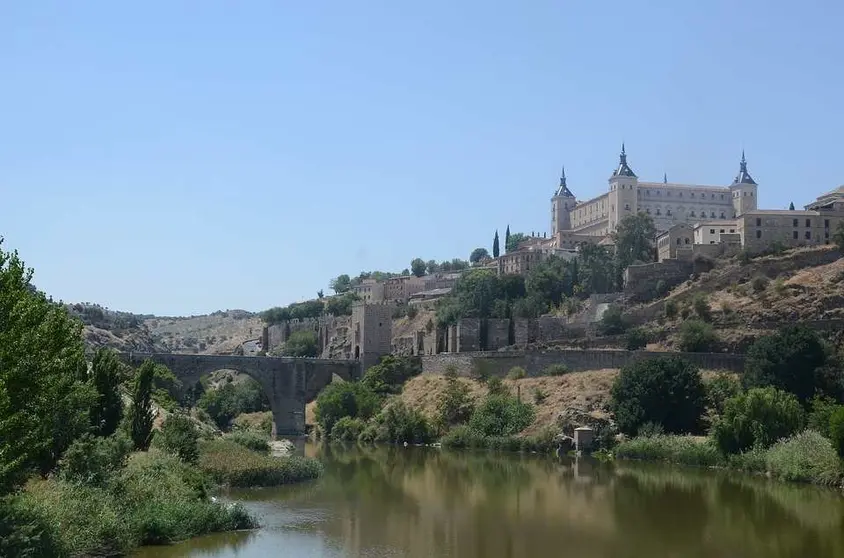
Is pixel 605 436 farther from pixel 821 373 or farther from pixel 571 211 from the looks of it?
pixel 571 211

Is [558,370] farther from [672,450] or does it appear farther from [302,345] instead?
[302,345]

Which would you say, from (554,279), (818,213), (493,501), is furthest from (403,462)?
(818,213)

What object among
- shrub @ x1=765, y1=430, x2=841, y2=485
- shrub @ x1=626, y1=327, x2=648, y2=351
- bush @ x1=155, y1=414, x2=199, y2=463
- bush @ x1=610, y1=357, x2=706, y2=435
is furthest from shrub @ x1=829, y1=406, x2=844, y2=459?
shrub @ x1=626, y1=327, x2=648, y2=351

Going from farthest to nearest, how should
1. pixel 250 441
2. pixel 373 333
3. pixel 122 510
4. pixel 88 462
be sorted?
pixel 373 333 < pixel 250 441 < pixel 88 462 < pixel 122 510

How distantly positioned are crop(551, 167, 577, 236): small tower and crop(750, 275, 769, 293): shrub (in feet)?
157

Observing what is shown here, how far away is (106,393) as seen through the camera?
33.1 meters

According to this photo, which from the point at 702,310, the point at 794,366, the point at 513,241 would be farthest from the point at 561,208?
the point at 794,366

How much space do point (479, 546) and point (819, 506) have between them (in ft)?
45.9

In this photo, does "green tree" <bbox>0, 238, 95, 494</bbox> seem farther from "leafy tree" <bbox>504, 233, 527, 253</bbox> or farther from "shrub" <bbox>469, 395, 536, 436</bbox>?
"leafy tree" <bbox>504, 233, 527, 253</bbox>

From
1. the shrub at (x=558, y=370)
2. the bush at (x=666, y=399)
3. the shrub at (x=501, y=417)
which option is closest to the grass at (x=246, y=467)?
the shrub at (x=501, y=417)

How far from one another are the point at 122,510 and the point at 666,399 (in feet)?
110

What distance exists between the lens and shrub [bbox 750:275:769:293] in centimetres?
7012

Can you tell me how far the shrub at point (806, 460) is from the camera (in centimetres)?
3978

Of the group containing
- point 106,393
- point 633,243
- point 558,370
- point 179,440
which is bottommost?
point 179,440
